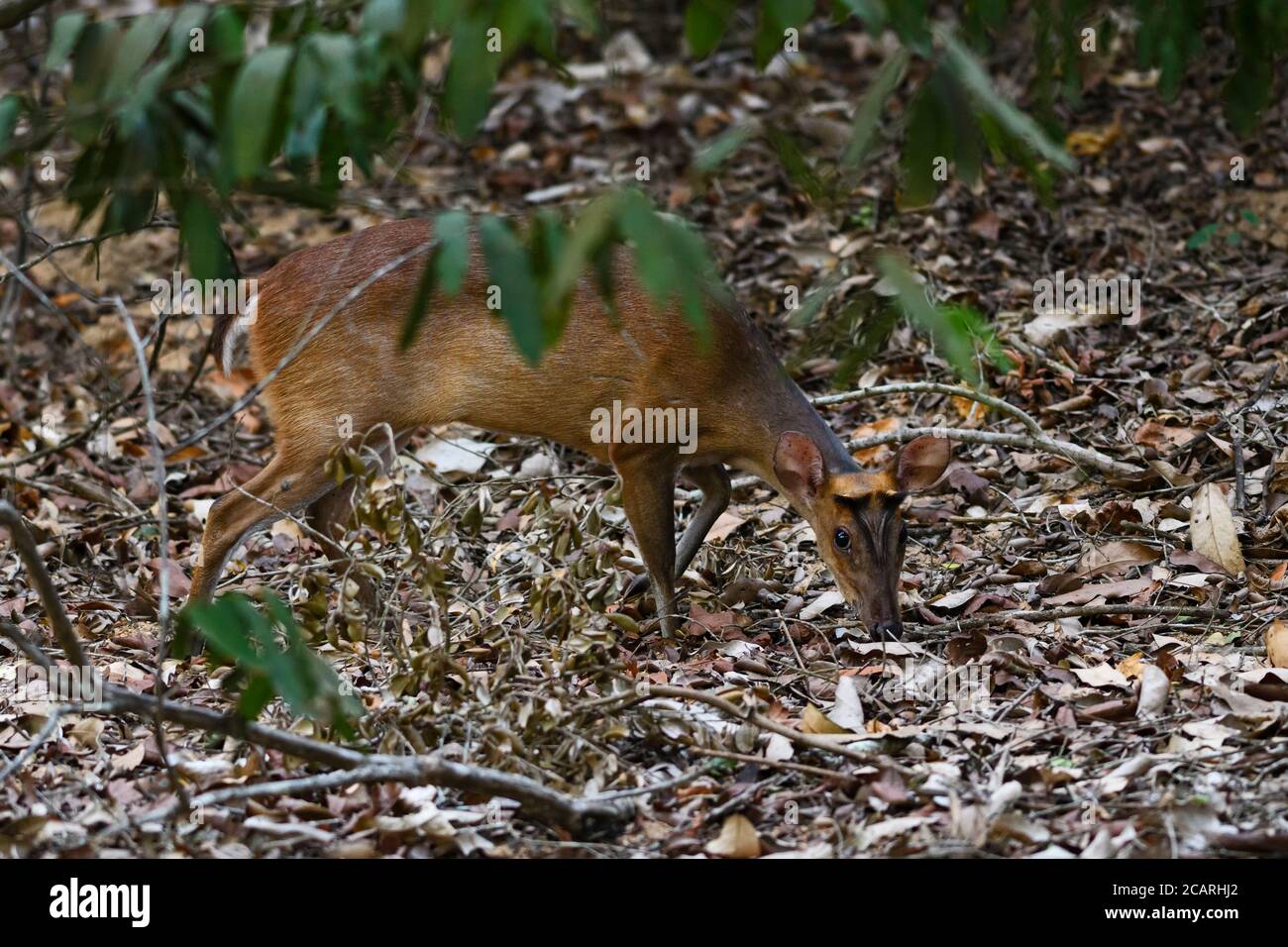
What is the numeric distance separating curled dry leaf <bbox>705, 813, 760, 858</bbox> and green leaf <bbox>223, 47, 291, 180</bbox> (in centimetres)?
204

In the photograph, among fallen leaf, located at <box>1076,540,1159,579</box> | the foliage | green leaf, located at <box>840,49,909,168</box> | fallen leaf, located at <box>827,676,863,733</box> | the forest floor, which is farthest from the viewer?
fallen leaf, located at <box>1076,540,1159,579</box>

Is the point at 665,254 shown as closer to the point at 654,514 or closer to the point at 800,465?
the point at 800,465

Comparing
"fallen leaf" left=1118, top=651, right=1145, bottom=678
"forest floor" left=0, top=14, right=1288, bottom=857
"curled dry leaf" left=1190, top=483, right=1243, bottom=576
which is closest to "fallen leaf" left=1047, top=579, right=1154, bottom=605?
"forest floor" left=0, top=14, right=1288, bottom=857

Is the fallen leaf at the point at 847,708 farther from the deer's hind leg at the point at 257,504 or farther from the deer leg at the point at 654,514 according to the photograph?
the deer's hind leg at the point at 257,504

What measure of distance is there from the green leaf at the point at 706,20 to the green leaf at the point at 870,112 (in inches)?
14.3

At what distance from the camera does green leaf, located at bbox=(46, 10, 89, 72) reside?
338 centimetres

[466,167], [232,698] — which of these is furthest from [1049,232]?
[232,698]

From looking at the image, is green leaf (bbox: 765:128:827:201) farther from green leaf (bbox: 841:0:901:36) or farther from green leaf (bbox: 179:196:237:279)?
green leaf (bbox: 179:196:237:279)

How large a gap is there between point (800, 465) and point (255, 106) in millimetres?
3097

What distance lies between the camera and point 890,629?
543 cm

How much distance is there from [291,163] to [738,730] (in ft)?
6.80

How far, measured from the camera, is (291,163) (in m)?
3.79

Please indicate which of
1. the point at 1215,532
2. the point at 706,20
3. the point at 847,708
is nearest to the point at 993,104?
the point at 706,20

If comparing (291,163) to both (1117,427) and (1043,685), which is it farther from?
(1117,427)
